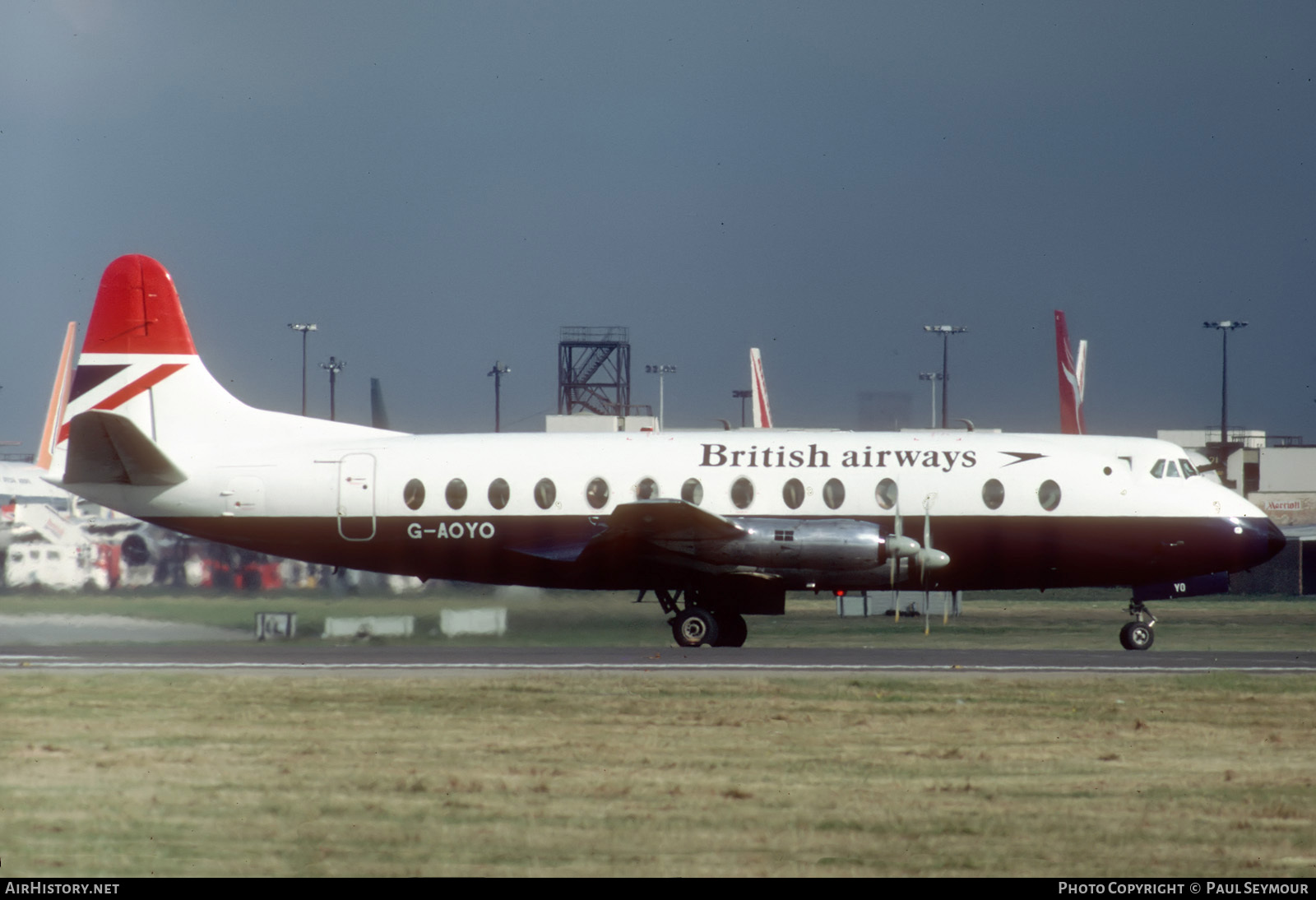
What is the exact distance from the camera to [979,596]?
51.1 m

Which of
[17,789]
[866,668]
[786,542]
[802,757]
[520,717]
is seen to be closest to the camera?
[17,789]

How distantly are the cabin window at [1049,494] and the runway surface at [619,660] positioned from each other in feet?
8.98

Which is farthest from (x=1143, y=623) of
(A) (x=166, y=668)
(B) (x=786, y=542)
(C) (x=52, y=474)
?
(C) (x=52, y=474)

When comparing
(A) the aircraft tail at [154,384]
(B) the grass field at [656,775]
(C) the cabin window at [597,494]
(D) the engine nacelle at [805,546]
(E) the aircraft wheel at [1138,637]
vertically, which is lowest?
(B) the grass field at [656,775]

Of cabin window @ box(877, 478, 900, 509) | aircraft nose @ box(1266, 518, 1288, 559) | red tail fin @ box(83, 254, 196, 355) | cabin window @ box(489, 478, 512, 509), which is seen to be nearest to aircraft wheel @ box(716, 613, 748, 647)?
cabin window @ box(877, 478, 900, 509)

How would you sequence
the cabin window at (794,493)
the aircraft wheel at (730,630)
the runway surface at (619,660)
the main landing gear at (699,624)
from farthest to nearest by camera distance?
the aircraft wheel at (730,630) → the main landing gear at (699,624) → the cabin window at (794,493) → the runway surface at (619,660)

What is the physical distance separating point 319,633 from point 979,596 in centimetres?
2797

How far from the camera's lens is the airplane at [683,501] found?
27.6 m

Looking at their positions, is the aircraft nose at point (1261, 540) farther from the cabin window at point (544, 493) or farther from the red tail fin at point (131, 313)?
the red tail fin at point (131, 313)

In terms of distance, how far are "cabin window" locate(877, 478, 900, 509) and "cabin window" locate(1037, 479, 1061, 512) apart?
8.66ft

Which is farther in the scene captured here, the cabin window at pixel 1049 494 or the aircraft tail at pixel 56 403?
the aircraft tail at pixel 56 403

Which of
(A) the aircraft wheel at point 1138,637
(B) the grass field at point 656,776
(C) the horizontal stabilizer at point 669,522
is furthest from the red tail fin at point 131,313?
(A) the aircraft wheel at point 1138,637

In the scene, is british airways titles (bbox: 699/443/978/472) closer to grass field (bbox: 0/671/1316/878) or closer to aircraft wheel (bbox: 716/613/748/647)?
aircraft wheel (bbox: 716/613/748/647)

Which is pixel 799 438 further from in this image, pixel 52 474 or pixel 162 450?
pixel 52 474
